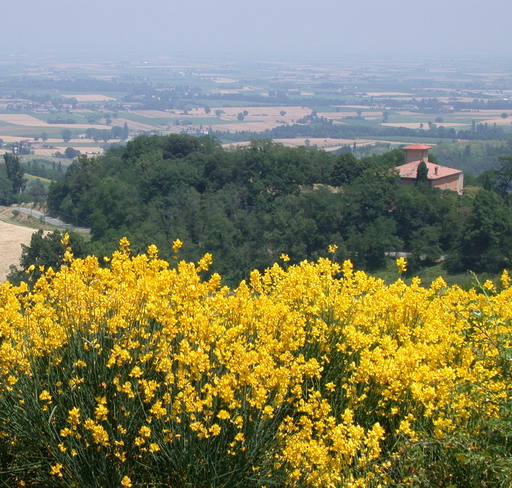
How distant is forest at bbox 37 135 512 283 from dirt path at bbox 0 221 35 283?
16.0 feet

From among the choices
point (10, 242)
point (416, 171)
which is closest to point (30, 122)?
point (10, 242)

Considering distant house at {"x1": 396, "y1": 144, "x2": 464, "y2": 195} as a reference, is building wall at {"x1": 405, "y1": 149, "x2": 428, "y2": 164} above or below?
above

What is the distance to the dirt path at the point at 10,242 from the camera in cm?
4612

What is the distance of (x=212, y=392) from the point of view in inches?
187

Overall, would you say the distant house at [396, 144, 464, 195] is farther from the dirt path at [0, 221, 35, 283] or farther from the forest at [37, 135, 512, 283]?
the dirt path at [0, 221, 35, 283]

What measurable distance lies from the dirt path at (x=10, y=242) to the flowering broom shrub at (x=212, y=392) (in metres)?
37.7

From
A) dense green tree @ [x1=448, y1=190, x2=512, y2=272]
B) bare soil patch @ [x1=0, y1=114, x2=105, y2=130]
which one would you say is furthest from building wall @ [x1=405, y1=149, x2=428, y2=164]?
bare soil patch @ [x1=0, y1=114, x2=105, y2=130]

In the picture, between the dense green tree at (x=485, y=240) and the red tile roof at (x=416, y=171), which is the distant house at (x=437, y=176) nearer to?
the red tile roof at (x=416, y=171)

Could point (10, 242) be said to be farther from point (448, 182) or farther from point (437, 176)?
point (448, 182)

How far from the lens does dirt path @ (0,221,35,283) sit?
46125mm

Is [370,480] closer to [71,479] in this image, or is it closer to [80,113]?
[71,479]

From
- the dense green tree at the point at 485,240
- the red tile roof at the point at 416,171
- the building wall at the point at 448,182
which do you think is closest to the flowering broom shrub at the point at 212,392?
the dense green tree at the point at 485,240

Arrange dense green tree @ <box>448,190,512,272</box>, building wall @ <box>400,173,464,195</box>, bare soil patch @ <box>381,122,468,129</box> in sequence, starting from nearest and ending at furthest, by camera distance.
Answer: dense green tree @ <box>448,190,512,272</box>
building wall @ <box>400,173,464,195</box>
bare soil patch @ <box>381,122,468,129</box>

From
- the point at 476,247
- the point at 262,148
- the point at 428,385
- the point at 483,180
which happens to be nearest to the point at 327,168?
the point at 262,148
